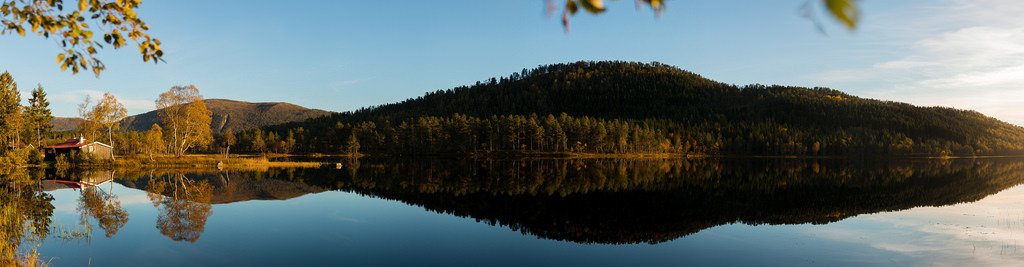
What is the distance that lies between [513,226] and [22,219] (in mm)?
27009

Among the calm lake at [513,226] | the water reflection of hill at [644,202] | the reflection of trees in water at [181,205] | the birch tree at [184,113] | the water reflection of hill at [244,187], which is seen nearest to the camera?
the calm lake at [513,226]

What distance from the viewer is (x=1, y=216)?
2778 cm

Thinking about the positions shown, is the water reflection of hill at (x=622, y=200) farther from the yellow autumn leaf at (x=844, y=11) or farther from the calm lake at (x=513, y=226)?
the yellow autumn leaf at (x=844, y=11)

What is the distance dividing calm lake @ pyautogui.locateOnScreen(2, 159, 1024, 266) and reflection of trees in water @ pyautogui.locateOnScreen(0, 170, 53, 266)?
1.03 ft

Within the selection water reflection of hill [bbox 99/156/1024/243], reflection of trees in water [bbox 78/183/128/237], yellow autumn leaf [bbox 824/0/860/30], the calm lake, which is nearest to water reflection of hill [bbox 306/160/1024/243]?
water reflection of hill [bbox 99/156/1024/243]

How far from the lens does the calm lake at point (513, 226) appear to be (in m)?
22.5

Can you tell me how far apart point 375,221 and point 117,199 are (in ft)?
74.7

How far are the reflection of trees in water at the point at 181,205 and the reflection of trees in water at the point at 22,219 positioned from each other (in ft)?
17.2

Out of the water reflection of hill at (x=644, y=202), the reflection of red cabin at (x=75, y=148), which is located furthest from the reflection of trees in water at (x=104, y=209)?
the reflection of red cabin at (x=75, y=148)

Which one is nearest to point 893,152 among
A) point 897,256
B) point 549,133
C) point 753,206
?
point 549,133

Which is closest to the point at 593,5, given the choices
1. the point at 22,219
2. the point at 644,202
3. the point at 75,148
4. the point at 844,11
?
the point at 844,11

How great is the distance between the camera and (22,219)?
29250 mm

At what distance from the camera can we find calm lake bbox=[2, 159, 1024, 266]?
22516 mm

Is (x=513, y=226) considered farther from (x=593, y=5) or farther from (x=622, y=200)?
(x=593, y=5)
